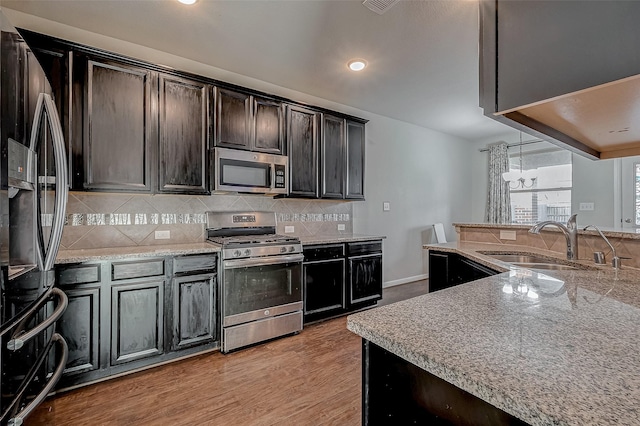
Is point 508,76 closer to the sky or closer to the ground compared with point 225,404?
closer to the sky

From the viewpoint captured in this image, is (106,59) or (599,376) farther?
(106,59)

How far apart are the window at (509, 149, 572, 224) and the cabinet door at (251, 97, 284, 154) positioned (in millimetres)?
4489

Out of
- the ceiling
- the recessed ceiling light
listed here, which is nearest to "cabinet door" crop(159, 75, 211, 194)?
the ceiling

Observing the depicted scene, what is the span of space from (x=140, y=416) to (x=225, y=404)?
49 centimetres

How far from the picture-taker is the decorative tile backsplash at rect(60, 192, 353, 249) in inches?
99.5

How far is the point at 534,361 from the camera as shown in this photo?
0.64 meters

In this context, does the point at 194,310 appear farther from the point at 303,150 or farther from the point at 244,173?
the point at 303,150

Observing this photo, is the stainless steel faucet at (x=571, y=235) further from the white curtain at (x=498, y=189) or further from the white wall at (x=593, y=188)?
the white curtain at (x=498, y=189)

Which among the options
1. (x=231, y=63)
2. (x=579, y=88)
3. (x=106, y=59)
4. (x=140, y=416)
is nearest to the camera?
(x=579, y=88)

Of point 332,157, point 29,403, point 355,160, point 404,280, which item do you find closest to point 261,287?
point 29,403

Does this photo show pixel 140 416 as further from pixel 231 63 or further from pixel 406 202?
pixel 406 202

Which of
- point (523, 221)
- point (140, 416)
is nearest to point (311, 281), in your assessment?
point (140, 416)

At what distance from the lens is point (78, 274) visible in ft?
6.81

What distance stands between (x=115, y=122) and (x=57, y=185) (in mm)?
994
